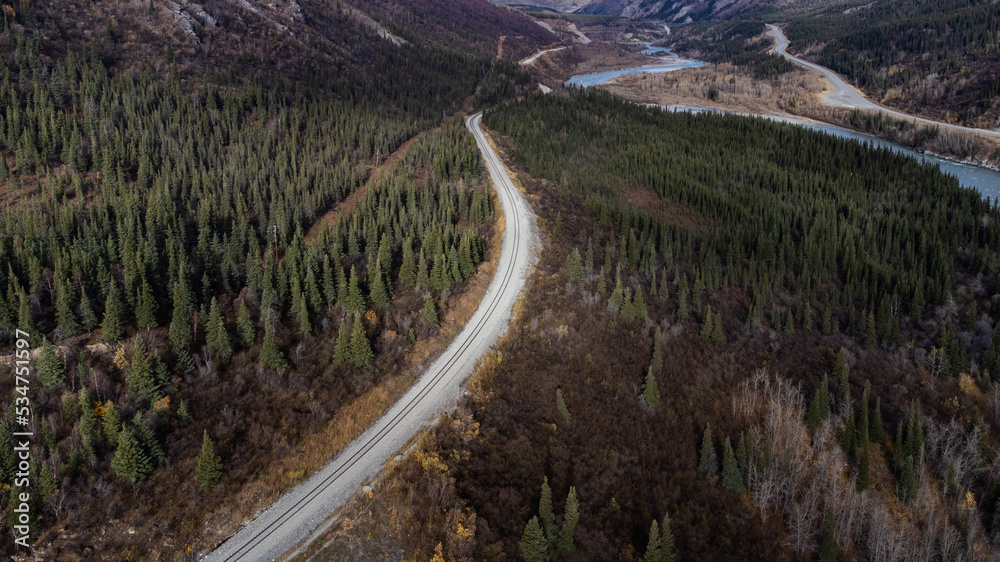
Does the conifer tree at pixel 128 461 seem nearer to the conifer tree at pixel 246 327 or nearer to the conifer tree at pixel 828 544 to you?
the conifer tree at pixel 246 327

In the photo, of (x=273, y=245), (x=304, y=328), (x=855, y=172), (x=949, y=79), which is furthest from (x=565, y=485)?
(x=949, y=79)

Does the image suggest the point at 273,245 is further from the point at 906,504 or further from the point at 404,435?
the point at 906,504

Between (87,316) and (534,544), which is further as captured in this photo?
(87,316)

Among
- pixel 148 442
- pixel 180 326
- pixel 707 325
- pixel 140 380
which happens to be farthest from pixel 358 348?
pixel 707 325

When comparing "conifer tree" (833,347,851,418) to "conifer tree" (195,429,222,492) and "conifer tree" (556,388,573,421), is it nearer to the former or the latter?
"conifer tree" (556,388,573,421)

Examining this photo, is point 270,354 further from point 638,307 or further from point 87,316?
point 638,307

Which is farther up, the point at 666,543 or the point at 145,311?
the point at 145,311

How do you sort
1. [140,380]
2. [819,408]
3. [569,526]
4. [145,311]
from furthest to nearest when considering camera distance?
[819,408] → [145,311] → [140,380] → [569,526]
